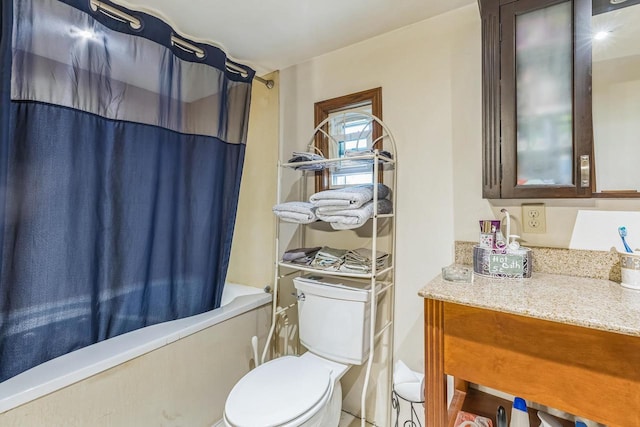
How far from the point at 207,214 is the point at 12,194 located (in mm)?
744

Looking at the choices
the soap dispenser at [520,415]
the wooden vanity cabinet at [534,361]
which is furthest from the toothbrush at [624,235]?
the soap dispenser at [520,415]

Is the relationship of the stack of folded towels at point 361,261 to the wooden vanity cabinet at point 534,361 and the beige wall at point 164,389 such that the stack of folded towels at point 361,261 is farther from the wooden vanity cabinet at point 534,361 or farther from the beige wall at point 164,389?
the beige wall at point 164,389

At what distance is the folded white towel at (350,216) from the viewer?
127 cm

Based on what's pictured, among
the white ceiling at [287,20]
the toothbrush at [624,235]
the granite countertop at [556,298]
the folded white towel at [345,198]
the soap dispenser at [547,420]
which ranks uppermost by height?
the white ceiling at [287,20]

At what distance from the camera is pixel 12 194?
1014mm

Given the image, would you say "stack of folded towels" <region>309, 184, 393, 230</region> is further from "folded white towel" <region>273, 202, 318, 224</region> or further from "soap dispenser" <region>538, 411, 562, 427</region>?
"soap dispenser" <region>538, 411, 562, 427</region>

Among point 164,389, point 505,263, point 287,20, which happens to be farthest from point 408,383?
point 287,20

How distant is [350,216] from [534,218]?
750 mm

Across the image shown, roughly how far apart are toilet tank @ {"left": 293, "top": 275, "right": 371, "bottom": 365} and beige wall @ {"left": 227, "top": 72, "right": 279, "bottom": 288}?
52 cm

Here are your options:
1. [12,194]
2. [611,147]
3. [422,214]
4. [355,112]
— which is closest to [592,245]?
[611,147]

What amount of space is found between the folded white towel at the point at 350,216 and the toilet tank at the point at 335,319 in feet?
1.09

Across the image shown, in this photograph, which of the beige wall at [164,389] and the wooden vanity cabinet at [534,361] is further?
the beige wall at [164,389]

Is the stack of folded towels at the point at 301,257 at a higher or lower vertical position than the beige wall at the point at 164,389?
higher

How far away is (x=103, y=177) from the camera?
123cm
